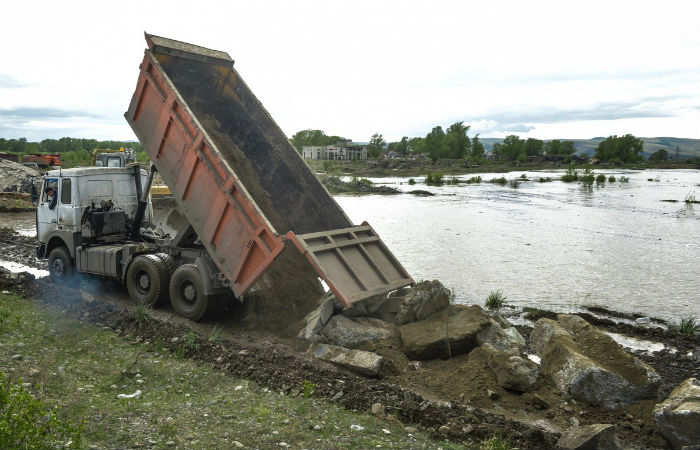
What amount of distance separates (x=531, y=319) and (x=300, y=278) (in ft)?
14.3

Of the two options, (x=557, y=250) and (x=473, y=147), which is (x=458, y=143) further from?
(x=557, y=250)

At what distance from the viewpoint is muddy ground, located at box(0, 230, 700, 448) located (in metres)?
5.37

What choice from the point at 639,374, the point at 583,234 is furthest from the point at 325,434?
the point at 583,234

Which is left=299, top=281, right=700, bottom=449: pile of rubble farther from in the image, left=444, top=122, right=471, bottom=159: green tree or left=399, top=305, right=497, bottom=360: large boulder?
left=444, top=122, right=471, bottom=159: green tree

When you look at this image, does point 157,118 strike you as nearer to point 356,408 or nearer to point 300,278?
point 300,278

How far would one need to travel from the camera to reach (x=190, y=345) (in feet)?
23.7

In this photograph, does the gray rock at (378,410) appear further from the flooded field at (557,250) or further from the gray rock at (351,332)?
the flooded field at (557,250)

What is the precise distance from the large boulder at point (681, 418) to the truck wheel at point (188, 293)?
6303mm

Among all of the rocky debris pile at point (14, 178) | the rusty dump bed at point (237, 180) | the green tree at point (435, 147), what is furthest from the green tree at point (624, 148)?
the rusty dump bed at point (237, 180)

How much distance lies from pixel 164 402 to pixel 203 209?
3465 millimetres

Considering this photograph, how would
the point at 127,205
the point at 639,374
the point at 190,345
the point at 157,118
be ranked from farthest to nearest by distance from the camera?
1. the point at 127,205
2. the point at 157,118
3. the point at 190,345
4. the point at 639,374

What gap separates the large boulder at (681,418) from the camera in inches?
193

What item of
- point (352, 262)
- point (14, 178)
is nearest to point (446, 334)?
point (352, 262)

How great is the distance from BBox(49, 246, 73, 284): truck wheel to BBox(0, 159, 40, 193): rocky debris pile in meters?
23.9
